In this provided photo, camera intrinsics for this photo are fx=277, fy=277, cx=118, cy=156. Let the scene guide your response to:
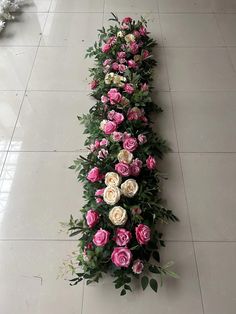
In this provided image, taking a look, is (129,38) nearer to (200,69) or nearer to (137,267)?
(200,69)

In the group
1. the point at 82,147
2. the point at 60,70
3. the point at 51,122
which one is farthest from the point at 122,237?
the point at 60,70

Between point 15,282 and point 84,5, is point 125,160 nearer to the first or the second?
point 15,282

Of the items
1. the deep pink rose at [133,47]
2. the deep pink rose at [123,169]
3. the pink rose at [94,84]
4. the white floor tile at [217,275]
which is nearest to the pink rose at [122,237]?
the deep pink rose at [123,169]

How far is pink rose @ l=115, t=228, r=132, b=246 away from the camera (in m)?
1.05

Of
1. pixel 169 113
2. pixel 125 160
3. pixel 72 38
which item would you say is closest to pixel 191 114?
pixel 169 113

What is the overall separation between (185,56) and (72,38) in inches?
35.4

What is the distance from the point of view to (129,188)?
1.16m

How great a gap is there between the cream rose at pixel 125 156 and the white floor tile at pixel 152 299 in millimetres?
504

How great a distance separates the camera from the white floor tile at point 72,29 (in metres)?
2.17

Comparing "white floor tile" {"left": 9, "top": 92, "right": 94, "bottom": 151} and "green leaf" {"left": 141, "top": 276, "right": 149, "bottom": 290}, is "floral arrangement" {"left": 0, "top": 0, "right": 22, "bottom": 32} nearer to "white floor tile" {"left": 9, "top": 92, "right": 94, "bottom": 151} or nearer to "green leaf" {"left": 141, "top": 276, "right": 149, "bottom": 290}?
"white floor tile" {"left": 9, "top": 92, "right": 94, "bottom": 151}

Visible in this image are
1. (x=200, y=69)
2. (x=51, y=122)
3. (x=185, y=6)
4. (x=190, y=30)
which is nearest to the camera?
(x=51, y=122)

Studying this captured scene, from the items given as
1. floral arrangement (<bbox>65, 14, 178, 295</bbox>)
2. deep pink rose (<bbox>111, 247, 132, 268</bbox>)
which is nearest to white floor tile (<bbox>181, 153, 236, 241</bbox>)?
floral arrangement (<bbox>65, 14, 178, 295</bbox>)

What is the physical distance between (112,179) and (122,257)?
32 cm

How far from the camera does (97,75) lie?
1732 mm
